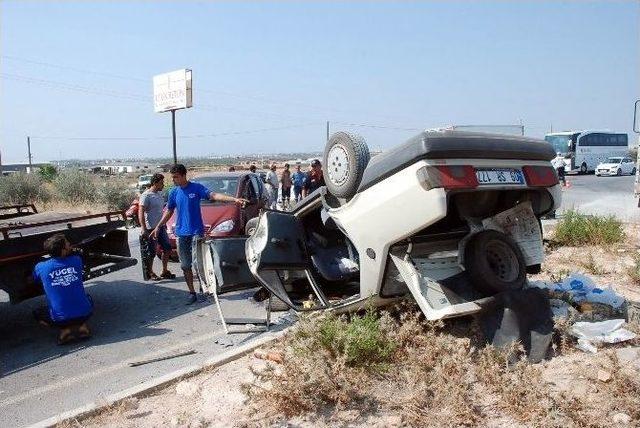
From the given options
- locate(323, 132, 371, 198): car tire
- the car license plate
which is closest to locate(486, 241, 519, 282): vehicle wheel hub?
the car license plate

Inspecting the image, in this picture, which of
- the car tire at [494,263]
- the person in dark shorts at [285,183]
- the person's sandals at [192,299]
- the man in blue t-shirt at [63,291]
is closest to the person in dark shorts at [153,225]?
the person's sandals at [192,299]

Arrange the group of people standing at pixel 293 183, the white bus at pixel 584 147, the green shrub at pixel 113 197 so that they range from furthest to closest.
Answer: the white bus at pixel 584 147, the green shrub at pixel 113 197, the group of people standing at pixel 293 183

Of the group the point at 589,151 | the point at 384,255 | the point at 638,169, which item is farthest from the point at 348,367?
the point at 589,151

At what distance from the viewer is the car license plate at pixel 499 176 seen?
3668 mm

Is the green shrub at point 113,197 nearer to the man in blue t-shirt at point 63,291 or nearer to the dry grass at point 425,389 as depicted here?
the man in blue t-shirt at point 63,291

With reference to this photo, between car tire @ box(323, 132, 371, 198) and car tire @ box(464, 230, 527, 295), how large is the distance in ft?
3.35

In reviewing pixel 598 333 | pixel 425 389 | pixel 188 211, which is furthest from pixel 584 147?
pixel 425 389

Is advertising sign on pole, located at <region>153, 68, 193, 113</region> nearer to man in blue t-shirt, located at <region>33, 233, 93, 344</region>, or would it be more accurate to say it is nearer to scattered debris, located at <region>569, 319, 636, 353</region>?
man in blue t-shirt, located at <region>33, 233, 93, 344</region>

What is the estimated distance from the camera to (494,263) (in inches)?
163

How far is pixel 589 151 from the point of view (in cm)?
3944

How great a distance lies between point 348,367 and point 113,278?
227 inches

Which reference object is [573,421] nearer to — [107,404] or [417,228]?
[417,228]

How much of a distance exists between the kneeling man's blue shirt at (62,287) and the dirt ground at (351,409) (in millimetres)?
2009

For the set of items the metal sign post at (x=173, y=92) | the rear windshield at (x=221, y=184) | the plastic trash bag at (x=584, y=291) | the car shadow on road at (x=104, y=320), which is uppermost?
the metal sign post at (x=173, y=92)
